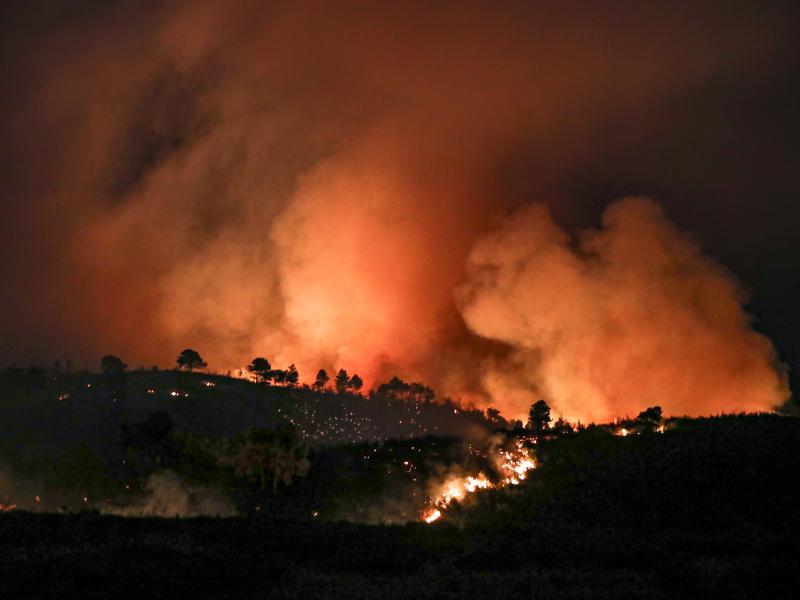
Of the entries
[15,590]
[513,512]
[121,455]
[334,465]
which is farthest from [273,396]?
[15,590]

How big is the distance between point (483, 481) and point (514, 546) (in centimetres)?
1938

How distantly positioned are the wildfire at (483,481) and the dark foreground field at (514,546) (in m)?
3.34

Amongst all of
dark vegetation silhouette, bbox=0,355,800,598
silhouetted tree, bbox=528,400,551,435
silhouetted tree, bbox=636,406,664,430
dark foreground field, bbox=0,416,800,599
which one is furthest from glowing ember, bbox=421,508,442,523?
silhouetted tree, bbox=528,400,551,435

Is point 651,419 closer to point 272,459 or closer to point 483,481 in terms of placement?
point 483,481

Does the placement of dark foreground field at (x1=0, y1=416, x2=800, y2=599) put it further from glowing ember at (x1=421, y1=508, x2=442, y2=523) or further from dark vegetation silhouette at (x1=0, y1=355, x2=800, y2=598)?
glowing ember at (x1=421, y1=508, x2=442, y2=523)

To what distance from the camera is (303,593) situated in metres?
19.4

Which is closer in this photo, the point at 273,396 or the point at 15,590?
the point at 15,590

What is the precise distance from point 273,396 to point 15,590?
225 feet

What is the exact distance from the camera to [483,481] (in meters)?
46.1

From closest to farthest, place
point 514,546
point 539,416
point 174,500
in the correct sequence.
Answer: point 514,546 < point 174,500 < point 539,416

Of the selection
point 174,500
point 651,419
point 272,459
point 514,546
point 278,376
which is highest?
point 278,376

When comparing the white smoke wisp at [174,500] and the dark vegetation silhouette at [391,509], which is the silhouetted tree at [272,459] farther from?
the white smoke wisp at [174,500]

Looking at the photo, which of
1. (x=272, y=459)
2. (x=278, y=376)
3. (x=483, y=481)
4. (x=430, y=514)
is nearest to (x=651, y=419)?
(x=483, y=481)

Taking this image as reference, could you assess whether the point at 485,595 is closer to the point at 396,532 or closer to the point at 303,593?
the point at 303,593
